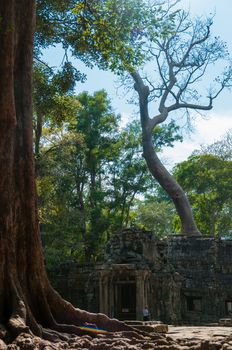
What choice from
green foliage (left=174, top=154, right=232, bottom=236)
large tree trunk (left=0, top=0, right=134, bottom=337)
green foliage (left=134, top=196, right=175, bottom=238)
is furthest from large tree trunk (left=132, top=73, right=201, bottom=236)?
large tree trunk (left=0, top=0, right=134, bottom=337)

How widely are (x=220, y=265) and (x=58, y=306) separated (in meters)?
15.7

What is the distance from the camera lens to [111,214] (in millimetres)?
30812

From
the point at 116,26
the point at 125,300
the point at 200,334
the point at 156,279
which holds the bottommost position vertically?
the point at 200,334

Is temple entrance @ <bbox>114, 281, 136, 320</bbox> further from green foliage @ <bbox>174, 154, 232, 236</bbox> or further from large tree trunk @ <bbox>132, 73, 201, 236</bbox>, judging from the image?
green foliage @ <bbox>174, 154, 232, 236</bbox>

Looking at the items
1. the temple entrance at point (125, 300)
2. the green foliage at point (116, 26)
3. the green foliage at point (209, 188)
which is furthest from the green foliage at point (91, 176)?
the green foliage at point (116, 26)

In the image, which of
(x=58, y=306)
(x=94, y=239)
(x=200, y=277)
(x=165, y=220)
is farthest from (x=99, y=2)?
(x=165, y=220)

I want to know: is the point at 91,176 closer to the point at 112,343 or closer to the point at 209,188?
the point at 209,188

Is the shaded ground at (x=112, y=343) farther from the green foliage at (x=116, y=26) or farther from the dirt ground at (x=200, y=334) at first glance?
the green foliage at (x=116, y=26)

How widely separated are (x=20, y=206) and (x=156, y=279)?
1315 cm

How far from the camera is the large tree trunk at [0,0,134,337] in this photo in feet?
23.3

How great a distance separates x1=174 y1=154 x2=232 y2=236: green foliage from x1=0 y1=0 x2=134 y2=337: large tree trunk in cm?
2486

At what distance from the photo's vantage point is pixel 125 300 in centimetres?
2012

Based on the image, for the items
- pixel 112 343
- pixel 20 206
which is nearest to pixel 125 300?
pixel 20 206

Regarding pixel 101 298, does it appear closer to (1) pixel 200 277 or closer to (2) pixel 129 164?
(1) pixel 200 277
